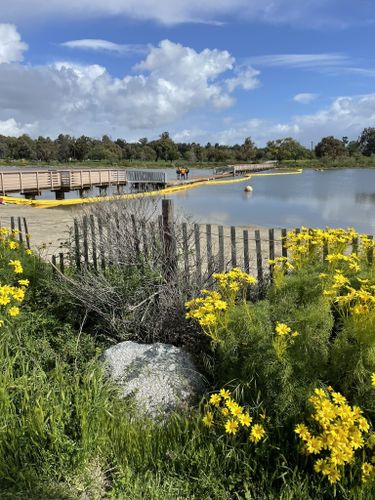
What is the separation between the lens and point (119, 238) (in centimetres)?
559

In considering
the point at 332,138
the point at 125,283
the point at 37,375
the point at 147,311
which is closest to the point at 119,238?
the point at 125,283

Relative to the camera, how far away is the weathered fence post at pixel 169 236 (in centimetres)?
521

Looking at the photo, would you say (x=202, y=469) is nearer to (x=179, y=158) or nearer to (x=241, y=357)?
(x=241, y=357)

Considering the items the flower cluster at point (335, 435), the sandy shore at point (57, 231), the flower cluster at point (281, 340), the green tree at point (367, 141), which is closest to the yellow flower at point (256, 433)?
the flower cluster at point (335, 435)

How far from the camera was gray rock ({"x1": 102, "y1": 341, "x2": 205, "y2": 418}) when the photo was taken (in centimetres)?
346

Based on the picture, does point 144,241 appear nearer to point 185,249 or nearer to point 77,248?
point 185,249

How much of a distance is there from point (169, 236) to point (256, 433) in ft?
10.2

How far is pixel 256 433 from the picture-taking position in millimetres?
2562

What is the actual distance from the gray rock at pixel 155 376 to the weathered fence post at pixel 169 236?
1392mm

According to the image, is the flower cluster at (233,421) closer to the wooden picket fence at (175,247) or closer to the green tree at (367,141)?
the wooden picket fence at (175,247)

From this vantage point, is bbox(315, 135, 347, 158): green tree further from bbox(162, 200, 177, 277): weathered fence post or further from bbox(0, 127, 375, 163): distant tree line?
bbox(162, 200, 177, 277): weathered fence post

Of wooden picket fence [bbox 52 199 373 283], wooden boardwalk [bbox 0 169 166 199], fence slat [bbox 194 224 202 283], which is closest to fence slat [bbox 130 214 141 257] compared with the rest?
wooden picket fence [bbox 52 199 373 283]

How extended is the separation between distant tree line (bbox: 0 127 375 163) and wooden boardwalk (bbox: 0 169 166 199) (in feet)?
278

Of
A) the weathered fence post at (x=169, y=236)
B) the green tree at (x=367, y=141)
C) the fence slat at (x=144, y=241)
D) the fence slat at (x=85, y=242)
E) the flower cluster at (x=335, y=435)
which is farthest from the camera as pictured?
the green tree at (x=367, y=141)
